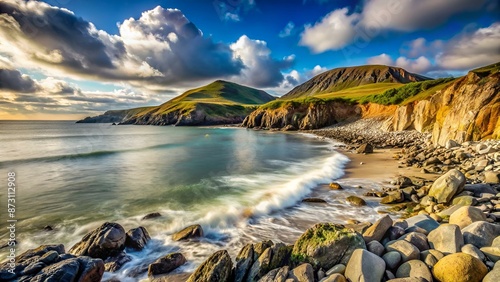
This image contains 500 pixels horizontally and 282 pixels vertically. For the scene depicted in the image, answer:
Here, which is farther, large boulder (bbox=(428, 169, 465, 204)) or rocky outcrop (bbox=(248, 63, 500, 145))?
rocky outcrop (bbox=(248, 63, 500, 145))

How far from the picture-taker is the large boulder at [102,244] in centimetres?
660

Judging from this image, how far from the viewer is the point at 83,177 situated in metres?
18.7

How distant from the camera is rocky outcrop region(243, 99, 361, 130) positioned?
6362cm

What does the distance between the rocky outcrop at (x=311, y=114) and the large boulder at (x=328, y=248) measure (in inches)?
2370

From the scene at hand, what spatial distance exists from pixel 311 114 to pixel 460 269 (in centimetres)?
6457

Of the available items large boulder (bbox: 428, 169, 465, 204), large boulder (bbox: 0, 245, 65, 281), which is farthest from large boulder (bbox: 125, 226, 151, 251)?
large boulder (bbox: 428, 169, 465, 204)

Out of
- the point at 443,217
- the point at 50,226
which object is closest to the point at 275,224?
the point at 443,217

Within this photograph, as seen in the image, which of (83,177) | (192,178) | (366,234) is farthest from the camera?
(83,177)

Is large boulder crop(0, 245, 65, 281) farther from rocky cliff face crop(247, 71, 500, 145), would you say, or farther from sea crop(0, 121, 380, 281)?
rocky cliff face crop(247, 71, 500, 145)

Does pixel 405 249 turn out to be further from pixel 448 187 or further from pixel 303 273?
pixel 448 187

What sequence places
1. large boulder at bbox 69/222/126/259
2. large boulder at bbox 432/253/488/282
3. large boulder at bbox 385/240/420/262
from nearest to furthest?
1. large boulder at bbox 432/253/488/282
2. large boulder at bbox 385/240/420/262
3. large boulder at bbox 69/222/126/259

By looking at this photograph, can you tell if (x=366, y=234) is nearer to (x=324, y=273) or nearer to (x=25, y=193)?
(x=324, y=273)

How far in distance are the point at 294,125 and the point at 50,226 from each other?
65640 mm

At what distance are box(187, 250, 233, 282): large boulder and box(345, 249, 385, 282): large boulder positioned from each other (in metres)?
2.41
